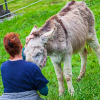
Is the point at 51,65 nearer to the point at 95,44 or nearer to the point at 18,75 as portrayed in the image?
the point at 95,44

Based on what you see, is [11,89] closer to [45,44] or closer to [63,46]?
[45,44]

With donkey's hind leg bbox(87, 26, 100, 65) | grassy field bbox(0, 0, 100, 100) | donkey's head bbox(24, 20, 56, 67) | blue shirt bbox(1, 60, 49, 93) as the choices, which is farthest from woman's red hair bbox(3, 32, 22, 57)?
donkey's hind leg bbox(87, 26, 100, 65)

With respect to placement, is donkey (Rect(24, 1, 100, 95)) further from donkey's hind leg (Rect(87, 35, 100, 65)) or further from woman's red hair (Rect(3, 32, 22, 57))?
woman's red hair (Rect(3, 32, 22, 57))

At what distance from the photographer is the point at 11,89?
3270 mm

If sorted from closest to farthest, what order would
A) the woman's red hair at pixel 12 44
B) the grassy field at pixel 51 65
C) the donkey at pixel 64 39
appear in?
the woman's red hair at pixel 12 44 → the donkey at pixel 64 39 → the grassy field at pixel 51 65

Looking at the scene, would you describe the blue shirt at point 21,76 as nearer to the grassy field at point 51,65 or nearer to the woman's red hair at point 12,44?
the woman's red hair at point 12,44

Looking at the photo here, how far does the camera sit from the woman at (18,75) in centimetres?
317

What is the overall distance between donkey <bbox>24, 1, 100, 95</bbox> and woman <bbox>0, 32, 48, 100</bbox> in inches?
15.5

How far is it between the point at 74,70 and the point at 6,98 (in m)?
3.07

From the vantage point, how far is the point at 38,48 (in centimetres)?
376

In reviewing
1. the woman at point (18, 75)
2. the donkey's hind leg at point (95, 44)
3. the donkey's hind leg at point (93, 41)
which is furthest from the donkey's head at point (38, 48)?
the donkey's hind leg at point (95, 44)

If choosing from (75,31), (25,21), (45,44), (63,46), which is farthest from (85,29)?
(25,21)

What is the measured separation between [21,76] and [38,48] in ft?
2.42

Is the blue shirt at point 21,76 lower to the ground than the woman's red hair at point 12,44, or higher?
lower
